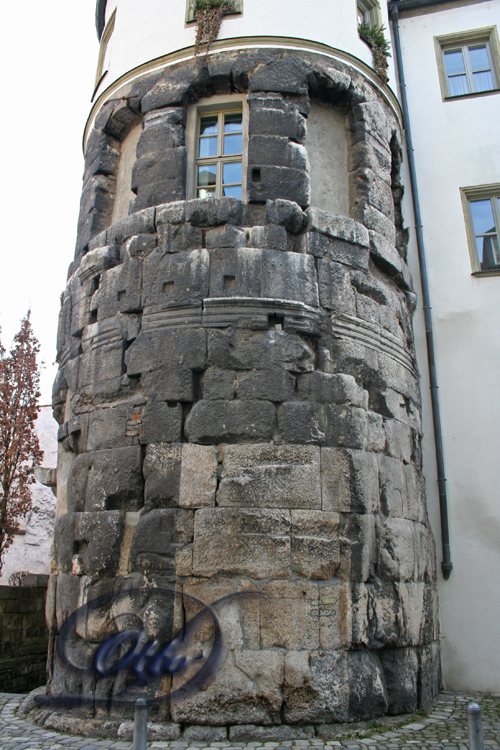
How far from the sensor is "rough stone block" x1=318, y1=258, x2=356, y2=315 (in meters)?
6.38

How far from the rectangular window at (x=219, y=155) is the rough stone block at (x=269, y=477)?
3.05 meters

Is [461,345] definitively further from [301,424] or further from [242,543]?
[242,543]

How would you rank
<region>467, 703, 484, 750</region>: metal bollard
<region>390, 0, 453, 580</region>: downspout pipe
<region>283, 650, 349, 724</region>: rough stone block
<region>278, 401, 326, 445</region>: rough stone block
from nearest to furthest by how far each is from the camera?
<region>467, 703, 484, 750</region>: metal bollard
<region>283, 650, 349, 724</region>: rough stone block
<region>278, 401, 326, 445</region>: rough stone block
<region>390, 0, 453, 580</region>: downspout pipe

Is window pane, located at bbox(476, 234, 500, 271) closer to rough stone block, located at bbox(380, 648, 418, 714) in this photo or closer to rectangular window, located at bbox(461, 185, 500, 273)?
rectangular window, located at bbox(461, 185, 500, 273)

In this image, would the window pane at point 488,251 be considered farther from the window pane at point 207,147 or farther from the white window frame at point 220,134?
the window pane at point 207,147

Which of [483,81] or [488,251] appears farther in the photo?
[483,81]

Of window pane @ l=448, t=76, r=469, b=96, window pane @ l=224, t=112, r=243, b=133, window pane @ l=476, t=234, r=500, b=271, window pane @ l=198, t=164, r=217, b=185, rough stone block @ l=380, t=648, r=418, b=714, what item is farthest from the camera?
window pane @ l=448, t=76, r=469, b=96

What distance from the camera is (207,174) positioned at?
7.21 m

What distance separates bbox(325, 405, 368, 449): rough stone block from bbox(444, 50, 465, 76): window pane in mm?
6870

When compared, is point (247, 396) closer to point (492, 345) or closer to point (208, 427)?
point (208, 427)

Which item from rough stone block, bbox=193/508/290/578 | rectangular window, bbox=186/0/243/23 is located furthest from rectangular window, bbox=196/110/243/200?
rough stone block, bbox=193/508/290/578

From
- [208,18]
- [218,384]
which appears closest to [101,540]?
[218,384]

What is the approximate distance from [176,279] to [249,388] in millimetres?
1372

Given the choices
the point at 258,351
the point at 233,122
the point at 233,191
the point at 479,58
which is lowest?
the point at 258,351
